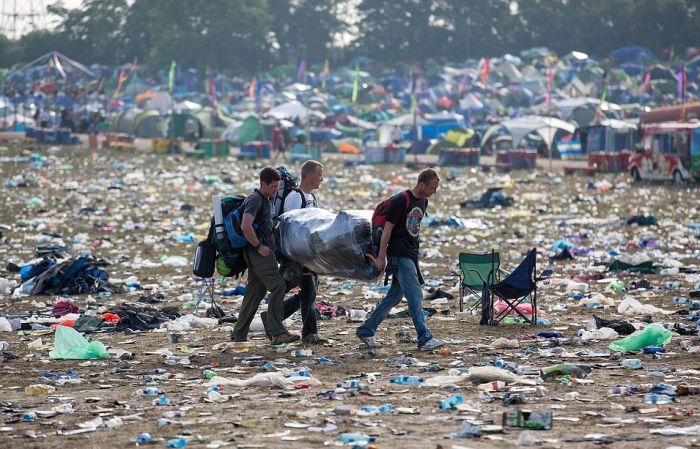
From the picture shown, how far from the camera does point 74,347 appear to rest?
883 cm

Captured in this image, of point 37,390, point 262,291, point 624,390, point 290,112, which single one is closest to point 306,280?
point 262,291

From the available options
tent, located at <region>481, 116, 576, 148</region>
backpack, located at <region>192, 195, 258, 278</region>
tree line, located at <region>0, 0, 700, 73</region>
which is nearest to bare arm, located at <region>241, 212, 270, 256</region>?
backpack, located at <region>192, 195, 258, 278</region>

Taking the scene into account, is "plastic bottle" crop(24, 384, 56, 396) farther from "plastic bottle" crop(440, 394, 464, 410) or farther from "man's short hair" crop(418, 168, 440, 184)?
"man's short hair" crop(418, 168, 440, 184)

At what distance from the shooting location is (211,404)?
22.9 ft

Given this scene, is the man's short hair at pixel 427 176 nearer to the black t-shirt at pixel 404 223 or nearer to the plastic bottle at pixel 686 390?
the black t-shirt at pixel 404 223

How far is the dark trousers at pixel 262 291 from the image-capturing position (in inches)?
351

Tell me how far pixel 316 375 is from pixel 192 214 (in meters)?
14.0

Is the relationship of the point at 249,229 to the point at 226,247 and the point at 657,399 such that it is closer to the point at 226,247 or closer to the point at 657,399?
the point at 226,247

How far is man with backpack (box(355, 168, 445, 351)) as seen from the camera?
337 inches

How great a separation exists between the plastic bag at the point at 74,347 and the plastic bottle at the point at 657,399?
149 inches

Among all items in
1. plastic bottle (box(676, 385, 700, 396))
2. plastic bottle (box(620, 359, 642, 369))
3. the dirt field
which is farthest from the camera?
plastic bottle (box(620, 359, 642, 369))

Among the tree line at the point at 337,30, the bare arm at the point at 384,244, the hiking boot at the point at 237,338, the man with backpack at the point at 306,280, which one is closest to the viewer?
the bare arm at the point at 384,244

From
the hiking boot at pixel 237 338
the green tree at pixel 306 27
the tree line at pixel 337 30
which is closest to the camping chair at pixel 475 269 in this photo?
the hiking boot at pixel 237 338

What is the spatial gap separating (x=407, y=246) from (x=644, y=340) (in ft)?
5.79
